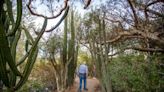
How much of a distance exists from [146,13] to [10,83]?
9.66 m

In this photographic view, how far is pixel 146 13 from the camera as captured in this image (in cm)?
1415

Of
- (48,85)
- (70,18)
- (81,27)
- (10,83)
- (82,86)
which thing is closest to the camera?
(10,83)

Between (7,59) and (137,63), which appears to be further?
(137,63)

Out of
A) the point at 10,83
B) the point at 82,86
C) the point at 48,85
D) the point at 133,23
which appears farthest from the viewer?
the point at 48,85

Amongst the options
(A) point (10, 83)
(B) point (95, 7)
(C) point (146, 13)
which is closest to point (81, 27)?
(B) point (95, 7)

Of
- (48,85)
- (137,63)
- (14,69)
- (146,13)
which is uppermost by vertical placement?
(146,13)

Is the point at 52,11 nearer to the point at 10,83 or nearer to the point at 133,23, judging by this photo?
the point at 133,23

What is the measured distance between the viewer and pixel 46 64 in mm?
21156

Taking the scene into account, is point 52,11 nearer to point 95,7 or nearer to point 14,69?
point 95,7

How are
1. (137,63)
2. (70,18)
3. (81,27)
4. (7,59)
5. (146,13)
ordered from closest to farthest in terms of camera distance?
(7,59) → (137,63) → (146,13) → (70,18) → (81,27)

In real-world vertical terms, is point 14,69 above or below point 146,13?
below

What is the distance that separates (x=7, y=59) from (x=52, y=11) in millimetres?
9811

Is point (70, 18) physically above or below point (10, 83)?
above

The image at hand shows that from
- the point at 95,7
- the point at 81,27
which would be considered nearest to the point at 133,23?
the point at 95,7
